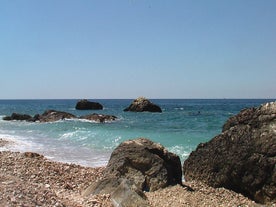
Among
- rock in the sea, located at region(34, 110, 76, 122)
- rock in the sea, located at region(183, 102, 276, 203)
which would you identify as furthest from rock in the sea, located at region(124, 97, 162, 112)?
rock in the sea, located at region(183, 102, 276, 203)

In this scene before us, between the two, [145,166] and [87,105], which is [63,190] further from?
[87,105]

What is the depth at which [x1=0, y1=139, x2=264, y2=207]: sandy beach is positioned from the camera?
7.15 metres

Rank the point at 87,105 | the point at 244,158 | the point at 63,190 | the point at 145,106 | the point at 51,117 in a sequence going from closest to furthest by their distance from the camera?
the point at 63,190
the point at 244,158
the point at 51,117
the point at 145,106
the point at 87,105

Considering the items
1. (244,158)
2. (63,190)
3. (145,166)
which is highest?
(244,158)

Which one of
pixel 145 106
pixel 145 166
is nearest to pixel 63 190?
pixel 145 166

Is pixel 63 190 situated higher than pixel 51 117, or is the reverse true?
pixel 63 190

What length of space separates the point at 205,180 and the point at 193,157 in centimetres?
90

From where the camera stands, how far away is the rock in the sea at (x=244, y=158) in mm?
9938

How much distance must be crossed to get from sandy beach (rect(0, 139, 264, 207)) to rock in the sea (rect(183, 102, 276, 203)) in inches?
15.0

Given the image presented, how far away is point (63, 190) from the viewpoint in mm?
9773

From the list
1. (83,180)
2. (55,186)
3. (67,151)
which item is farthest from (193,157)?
(67,151)

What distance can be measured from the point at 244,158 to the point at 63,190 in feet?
16.5

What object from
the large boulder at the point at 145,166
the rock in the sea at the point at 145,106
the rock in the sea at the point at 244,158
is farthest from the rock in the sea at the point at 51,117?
the rock in the sea at the point at 244,158

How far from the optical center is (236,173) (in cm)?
1048
